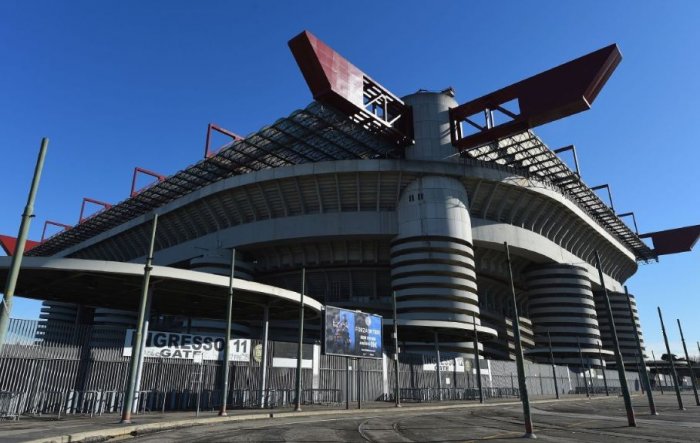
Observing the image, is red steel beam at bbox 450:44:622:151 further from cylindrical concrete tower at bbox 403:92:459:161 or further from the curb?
the curb

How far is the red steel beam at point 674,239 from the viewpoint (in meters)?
98.4

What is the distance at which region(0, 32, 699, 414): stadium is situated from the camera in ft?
157

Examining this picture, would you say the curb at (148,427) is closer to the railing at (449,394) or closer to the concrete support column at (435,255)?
the railing at (449,394)

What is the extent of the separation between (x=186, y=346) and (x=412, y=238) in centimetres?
3253

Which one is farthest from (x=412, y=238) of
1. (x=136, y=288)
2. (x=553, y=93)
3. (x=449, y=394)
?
(x=136, y=288)

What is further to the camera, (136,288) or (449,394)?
(449,394)

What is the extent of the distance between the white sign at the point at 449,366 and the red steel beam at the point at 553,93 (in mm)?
23649

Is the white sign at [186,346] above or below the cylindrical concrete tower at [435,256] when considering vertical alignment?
below

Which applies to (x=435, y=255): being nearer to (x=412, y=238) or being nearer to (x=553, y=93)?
(x=412, y=238)

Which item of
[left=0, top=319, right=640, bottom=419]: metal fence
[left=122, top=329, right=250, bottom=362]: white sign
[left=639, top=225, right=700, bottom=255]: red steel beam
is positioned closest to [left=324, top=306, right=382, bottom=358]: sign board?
[left=0, top=319, right=640, bottom=419]: metal fence

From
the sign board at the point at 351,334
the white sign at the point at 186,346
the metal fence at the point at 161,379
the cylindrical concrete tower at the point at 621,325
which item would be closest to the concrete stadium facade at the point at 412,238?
the metal fence at the point at 161,379

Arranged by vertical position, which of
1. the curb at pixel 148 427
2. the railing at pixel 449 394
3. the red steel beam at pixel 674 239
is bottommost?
the curb at pixel 148 427

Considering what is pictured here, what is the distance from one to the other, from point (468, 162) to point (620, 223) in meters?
47.2

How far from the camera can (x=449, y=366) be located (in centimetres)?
4288
